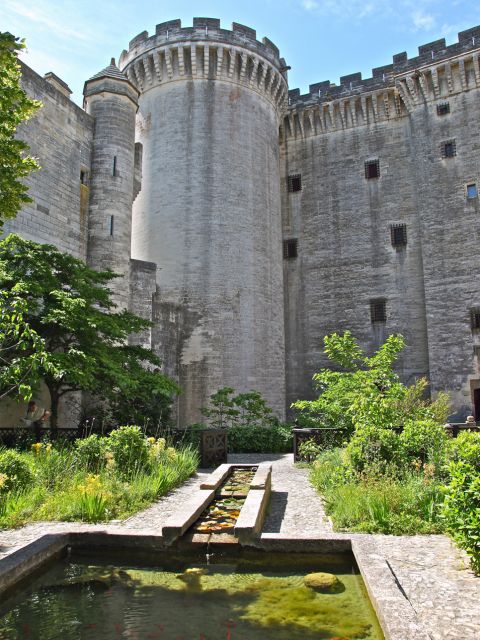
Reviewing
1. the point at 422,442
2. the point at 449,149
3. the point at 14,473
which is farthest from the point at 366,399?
the point at 449,149

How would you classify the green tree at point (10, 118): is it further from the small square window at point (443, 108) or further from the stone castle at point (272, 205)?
the small square window at point (443, 108)

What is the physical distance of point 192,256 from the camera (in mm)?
20938

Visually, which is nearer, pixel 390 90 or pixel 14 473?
pixel 14 473

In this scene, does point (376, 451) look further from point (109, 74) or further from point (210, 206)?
point (109, 74)

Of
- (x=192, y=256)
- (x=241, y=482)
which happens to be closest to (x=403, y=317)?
(x=192, y=256)

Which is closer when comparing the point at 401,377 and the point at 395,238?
the point at 401,377

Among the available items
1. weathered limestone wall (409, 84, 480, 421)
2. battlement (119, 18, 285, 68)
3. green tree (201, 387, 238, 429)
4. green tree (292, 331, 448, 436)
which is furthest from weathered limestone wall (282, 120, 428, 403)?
green tree (292, 331, 448, 436)

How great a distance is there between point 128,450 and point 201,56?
18982 mm

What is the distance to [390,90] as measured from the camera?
24.2 m

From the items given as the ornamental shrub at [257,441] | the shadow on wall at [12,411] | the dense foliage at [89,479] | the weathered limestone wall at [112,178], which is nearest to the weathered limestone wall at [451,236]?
the ornamental shrub at [257,441]

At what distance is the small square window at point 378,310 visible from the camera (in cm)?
2328

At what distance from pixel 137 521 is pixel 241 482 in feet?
9.32

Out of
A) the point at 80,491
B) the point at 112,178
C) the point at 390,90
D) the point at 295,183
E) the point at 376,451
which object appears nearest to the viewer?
the point at 80,491

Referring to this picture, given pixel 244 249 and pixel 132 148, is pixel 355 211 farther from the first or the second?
pixel 132 148
